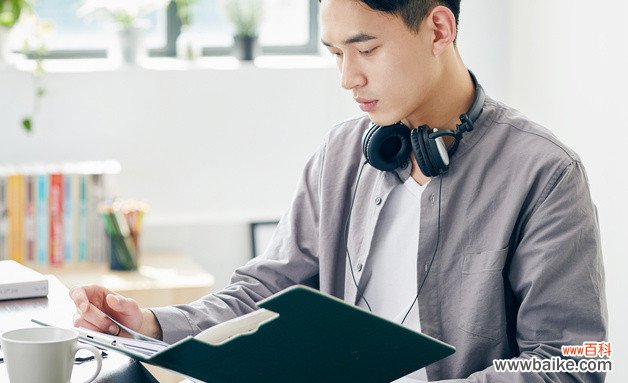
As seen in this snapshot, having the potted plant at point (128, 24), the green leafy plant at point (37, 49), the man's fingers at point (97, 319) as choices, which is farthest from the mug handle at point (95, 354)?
the potted plant at point (128, 24)

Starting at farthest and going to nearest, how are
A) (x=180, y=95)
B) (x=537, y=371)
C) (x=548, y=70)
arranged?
(x=180, y=95) < (x=548, y=70) < (x=537, y=371)

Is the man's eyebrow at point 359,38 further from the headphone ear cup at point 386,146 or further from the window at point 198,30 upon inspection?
the window at point 198,30

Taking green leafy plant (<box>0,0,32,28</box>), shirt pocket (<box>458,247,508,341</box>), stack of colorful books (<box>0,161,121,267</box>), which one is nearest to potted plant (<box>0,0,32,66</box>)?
green leafy plant (<box>0,0,32,28</box>)

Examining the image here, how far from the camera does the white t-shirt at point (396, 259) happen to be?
70.8 inches

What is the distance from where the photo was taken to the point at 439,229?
176 centimetres

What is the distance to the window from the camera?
3768 mm

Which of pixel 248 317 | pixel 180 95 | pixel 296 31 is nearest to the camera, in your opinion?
pixel 248 317

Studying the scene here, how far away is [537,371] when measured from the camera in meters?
1.54

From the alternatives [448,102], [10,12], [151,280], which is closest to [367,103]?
[448,102]

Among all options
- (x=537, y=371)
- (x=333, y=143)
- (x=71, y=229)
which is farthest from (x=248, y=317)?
(x=71, y=229)

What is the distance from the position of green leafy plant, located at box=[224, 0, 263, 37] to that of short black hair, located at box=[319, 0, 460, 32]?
2.02 metres

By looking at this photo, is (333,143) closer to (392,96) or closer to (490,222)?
(392,96)

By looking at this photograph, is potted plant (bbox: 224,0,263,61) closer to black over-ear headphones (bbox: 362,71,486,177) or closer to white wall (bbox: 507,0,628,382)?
white wall (bbox: 507,0,628,382)

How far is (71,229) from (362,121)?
174cm
